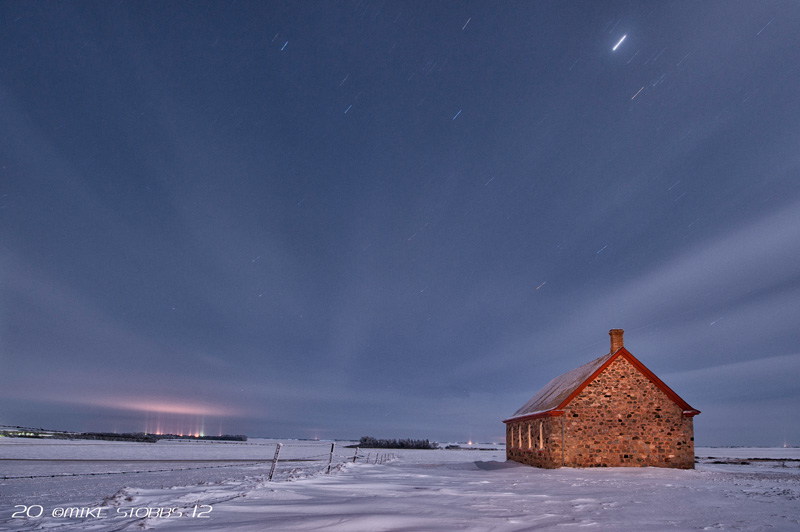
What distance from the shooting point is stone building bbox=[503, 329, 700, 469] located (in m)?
22.3

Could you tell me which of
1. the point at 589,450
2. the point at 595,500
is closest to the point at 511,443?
the point at 589,450

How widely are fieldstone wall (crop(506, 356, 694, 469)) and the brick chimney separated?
4.95 ft

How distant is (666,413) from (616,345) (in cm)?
400

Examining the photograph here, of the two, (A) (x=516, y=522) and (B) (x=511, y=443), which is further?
(B) (x=511, y=443)

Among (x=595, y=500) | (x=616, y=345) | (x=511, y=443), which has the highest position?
(x=616, y=345)

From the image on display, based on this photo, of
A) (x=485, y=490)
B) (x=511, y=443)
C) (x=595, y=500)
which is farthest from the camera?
(x=511, y=443)

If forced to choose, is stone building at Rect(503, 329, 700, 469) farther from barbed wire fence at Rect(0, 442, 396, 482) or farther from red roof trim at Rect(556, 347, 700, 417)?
barbed wire fence at Rect(0, 442, 396, 482)

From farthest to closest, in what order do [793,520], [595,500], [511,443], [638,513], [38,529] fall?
[511,443] → [595,500] → [638,513] → [793,520] → [38,529]

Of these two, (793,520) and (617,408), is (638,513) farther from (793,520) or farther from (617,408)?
(617,408)

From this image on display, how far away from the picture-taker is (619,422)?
2275 centimetres

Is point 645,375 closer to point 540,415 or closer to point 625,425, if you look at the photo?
point 625,425

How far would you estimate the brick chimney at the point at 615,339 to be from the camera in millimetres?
24877

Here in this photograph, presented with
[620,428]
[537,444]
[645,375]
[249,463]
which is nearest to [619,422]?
[620,428]

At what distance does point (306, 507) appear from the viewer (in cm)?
857
